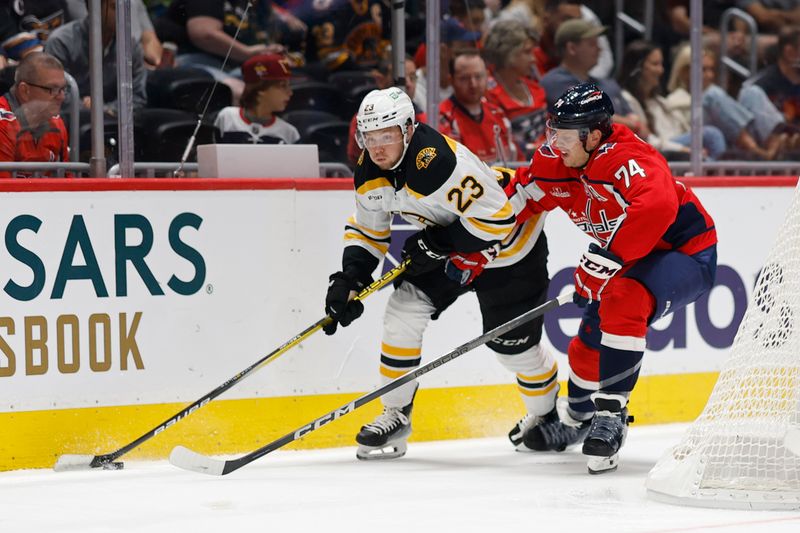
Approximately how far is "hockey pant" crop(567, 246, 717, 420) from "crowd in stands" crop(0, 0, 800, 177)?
47.5 inches

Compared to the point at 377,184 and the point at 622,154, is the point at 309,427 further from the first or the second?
the point at 622,154

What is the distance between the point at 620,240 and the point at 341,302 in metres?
0.86

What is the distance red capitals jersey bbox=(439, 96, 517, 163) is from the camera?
4477mm

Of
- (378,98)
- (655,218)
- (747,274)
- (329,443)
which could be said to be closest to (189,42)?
(378,98)

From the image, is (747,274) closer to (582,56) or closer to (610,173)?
(582,56)

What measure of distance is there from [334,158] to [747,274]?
66.5 inches

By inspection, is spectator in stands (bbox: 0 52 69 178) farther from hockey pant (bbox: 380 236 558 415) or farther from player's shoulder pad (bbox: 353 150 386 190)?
hockey pant (bbox: 380 236 558 415)

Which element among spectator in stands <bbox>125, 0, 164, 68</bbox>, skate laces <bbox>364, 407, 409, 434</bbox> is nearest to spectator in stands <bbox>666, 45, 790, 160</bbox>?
skate laces <bbox>364, 407, 409, 434</bbox>

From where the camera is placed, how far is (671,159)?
4883 millimetres

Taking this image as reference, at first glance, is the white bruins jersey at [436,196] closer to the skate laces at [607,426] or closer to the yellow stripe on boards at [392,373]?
the yellow stripe on boards at [392,373]

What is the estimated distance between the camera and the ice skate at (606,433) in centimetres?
343

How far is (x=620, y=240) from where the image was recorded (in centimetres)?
335

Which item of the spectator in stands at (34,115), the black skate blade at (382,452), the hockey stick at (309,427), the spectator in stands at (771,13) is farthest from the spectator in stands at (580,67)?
the spectator in stands at (34,115)

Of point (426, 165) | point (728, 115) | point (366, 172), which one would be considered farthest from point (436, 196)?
point (728, 115)
